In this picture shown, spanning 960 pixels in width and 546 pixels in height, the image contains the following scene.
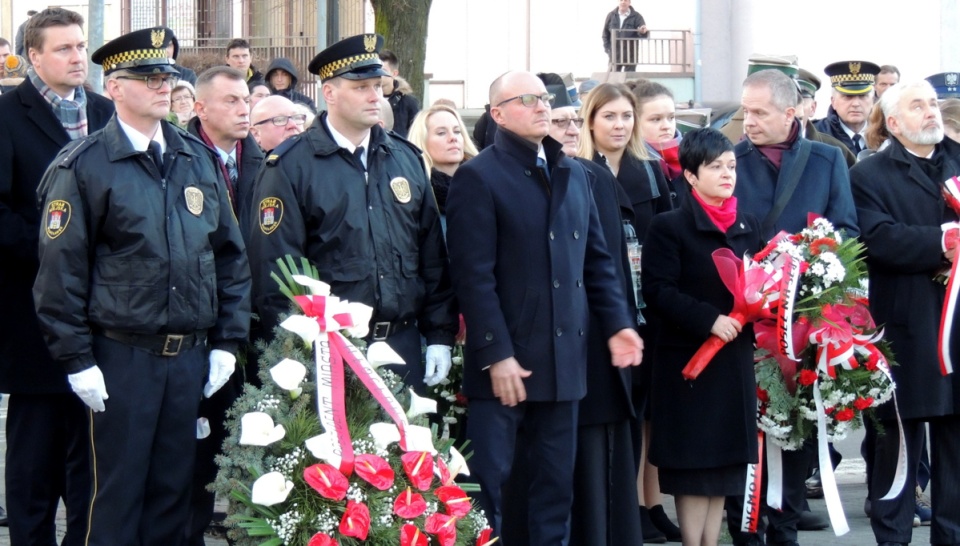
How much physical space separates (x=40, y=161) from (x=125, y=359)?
3.87ft

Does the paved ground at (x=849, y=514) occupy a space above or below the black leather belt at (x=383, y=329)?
below

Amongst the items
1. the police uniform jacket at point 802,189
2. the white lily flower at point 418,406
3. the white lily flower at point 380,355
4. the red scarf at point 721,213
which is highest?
the police uniform jacket at point 802,189

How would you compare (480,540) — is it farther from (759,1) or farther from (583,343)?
(759,1)

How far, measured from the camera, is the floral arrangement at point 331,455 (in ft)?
16.6

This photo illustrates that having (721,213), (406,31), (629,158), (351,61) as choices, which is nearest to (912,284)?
(721,213)

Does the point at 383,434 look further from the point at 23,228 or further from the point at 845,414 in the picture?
the point at 845,414

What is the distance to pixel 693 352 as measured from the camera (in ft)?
20.7

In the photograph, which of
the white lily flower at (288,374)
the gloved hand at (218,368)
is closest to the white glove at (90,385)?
the gloved hand at (218,368)

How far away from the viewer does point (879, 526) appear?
666 cm

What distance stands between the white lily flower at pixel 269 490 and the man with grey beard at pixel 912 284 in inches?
119

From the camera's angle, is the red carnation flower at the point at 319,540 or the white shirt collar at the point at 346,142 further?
the white shirt collar at the point at 346,142

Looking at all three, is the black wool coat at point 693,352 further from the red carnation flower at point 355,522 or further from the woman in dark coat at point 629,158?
the red carnation flower at point 355,522

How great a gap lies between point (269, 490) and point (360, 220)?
1.23 metres

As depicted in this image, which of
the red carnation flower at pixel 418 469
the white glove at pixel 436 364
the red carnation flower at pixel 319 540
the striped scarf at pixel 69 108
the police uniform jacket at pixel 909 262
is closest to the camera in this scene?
the red carnation flower at pixel 319 540
